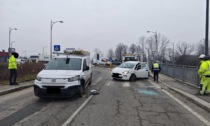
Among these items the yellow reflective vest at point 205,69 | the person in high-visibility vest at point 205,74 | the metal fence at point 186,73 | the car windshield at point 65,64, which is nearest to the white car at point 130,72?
Result: the metal fence at point 186,73

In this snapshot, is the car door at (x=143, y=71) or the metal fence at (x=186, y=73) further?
the car door at (x=143, y=71)

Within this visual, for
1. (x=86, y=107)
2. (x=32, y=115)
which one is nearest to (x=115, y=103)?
(x=86, y=107)

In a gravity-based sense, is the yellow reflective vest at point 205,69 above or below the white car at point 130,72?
above

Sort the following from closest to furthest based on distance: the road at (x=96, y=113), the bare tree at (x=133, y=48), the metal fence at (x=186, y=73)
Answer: the road at (x=96, y=113), the metal fence at (x=186, y=73), the bare tree at (x=133, y=48)

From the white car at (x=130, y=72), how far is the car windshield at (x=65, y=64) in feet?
26.7

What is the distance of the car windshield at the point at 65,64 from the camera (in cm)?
1099

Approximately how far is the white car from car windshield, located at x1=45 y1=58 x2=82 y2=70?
8.14m

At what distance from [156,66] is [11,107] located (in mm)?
13253

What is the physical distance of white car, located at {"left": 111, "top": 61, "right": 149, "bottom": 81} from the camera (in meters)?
19.4

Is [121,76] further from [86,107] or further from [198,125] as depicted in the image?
[198,125]

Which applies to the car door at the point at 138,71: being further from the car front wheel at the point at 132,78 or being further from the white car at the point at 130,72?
the car front wheel at the point at 132,78

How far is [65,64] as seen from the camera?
1123cm

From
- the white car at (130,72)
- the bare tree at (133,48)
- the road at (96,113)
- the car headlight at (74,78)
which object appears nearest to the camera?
the road at (96,113)

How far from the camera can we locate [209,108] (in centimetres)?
838
